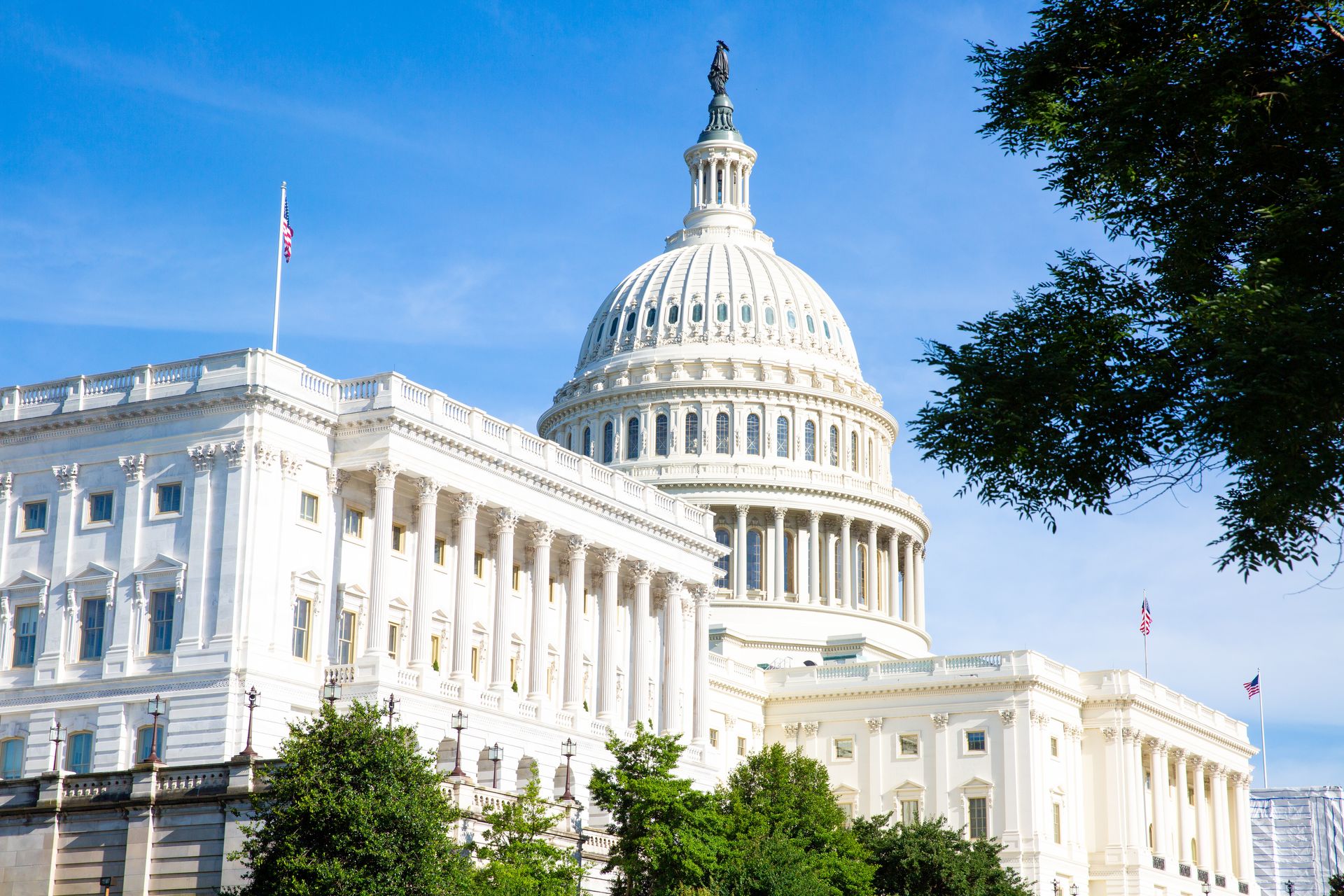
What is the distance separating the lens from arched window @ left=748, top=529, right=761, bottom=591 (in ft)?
456

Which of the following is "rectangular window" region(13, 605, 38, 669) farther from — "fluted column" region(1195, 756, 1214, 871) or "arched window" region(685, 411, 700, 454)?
"fluted column" region(1195, 756, 1214, 871)

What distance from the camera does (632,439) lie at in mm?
147250

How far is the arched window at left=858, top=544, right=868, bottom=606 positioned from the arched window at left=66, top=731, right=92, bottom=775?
77.1 metres

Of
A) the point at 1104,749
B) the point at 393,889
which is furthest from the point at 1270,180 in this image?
the point at 1104,749

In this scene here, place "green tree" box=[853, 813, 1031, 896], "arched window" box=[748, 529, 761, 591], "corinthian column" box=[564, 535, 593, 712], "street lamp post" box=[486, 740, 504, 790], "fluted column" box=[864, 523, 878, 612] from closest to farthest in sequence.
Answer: "street lamp post" box=[486, 740, 504, 790] < "green tree" box=[853, 813, 1031, 896] < "corinthian column" box=[564, 535, 593, 712] < "arched window" box=[748, 529, 761, 591] < "fluted column" box=[864, 523, 878, 612]

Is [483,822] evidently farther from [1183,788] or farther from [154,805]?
[1183,788]

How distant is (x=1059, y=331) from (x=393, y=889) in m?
29.4

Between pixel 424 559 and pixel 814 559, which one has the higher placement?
pixel 814 559

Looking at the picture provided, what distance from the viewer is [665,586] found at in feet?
321

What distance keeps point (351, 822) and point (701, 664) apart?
158 ft

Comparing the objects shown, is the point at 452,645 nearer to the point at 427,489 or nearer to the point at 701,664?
the point at 427,489

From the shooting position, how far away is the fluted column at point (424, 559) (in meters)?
79.4

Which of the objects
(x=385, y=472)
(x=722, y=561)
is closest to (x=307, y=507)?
(x=385, y=472)

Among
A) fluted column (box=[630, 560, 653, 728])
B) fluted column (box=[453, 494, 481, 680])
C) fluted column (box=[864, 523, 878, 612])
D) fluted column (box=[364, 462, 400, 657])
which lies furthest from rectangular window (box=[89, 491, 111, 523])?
fluted column (box=[864, 523, 878, 612])
